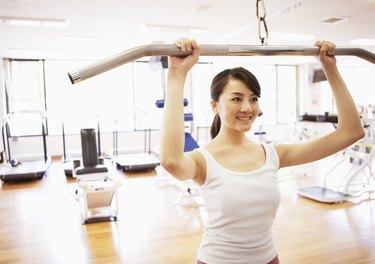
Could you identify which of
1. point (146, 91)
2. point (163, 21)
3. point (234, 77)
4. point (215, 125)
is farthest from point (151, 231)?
point (146, 91)

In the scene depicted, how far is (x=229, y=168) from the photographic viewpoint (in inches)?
38.3

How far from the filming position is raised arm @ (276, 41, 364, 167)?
1117 millimetres

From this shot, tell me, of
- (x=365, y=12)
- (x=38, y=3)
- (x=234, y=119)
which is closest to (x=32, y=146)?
(x=38, y=3)

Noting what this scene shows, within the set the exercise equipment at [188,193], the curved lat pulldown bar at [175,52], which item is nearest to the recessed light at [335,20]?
the exercise equipment at [188,193]

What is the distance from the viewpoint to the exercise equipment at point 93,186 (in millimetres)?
3760

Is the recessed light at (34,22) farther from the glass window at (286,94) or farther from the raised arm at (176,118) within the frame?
the glass window at (286,94)

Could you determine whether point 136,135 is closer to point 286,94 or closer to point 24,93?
point 24,93

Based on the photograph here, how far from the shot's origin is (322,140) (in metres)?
1.12

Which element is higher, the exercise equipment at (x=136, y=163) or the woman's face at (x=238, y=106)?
the woman's face at (x=238, y=106)

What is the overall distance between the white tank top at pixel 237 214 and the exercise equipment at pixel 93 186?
293 centimetres

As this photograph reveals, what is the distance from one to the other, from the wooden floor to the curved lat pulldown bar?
209cm

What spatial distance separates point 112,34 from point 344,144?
17.7 feet

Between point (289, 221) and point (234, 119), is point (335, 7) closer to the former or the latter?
point (289, 221)

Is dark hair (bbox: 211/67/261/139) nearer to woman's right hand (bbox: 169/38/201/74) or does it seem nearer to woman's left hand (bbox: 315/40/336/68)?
woman's right hand (bbox: 169/38/201/74)
